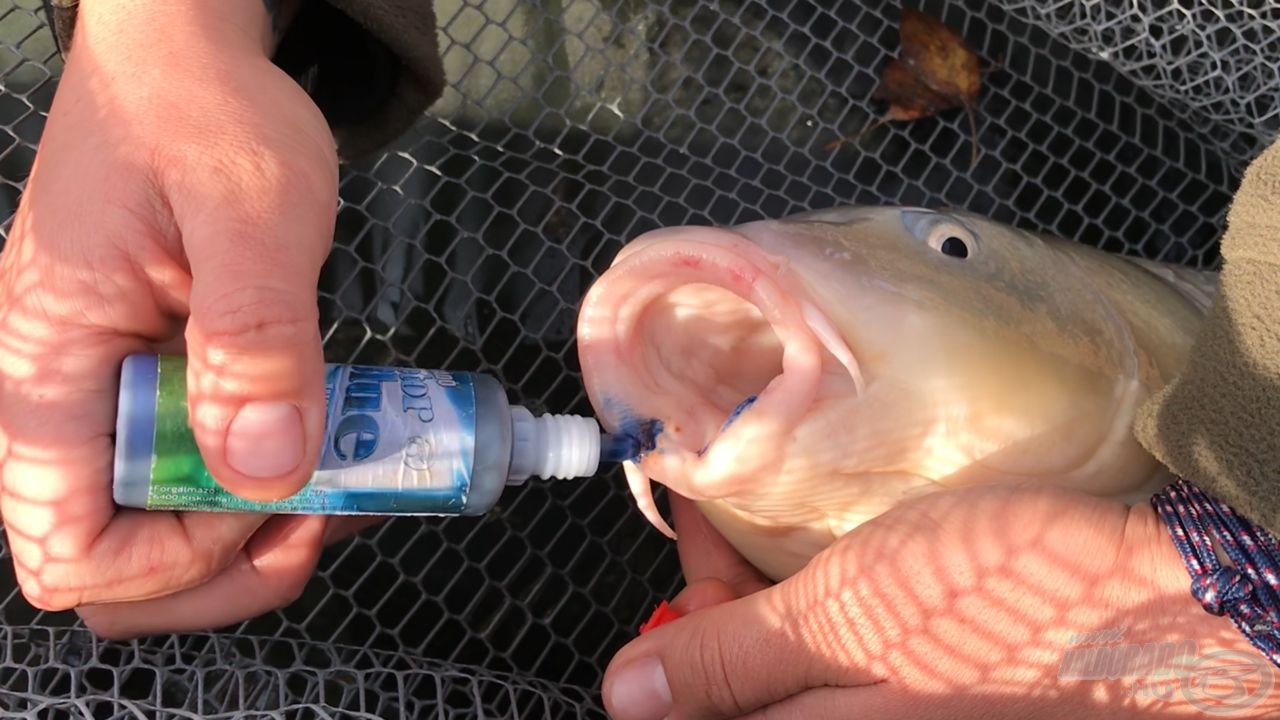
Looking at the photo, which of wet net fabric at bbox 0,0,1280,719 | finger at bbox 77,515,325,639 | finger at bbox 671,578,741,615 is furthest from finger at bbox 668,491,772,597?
finger at bbox 77,515,325,639

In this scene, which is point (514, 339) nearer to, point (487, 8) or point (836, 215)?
point (487, 8)

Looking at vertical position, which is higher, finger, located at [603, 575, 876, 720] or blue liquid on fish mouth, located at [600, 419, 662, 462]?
blue liquid on fish mouth, located at [600, 419, 662, 462]

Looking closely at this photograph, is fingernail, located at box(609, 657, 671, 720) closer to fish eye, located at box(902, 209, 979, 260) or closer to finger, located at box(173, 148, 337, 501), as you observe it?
finger, located at box(173, 148, 337, 501)

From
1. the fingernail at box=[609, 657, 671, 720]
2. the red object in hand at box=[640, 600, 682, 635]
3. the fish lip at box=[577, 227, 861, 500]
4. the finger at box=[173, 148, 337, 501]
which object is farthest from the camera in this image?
the red object in hand at box=[640, 600, 682, 635]

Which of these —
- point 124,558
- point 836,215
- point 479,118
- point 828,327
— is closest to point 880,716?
point 828,327

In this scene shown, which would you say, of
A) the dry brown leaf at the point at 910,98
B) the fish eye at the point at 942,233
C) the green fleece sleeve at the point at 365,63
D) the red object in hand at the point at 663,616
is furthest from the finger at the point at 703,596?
the dry brown leaf at the point at 910,98

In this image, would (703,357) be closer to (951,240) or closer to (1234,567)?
(951,240)

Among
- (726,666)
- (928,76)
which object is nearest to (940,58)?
(928,76)
